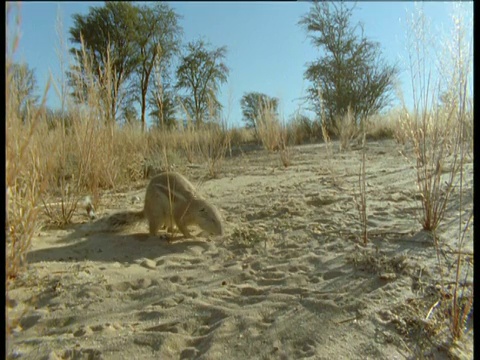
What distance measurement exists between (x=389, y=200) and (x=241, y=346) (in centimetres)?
315

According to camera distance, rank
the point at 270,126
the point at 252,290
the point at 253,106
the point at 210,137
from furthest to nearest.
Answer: the point at 253,106
the point at 270,126
the point at 210,137
the point at 252,290

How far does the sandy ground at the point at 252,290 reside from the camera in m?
1.91

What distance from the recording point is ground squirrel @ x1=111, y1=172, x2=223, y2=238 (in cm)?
376

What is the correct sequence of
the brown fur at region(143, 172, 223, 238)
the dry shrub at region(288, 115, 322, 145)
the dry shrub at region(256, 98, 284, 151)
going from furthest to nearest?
the dry shrub at region(288, 115, 322, 145) → the dry shrub at region(256, 98, 284, 151) → the brown fur at region(143, 172, 223, 238)

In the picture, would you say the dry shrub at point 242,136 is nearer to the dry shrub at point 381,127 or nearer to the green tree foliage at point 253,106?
the green tree foliage at point 253,106

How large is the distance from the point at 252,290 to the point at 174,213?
5.38 ft

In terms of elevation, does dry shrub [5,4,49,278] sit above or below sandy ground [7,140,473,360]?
above

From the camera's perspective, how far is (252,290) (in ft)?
8.21

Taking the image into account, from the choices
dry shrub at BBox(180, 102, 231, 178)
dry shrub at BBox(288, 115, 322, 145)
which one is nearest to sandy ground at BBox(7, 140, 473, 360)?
dry shrub at BBox(180, 102, 231, 178)

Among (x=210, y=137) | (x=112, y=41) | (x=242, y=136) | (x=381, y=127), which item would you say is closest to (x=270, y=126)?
(x=210, y=137)

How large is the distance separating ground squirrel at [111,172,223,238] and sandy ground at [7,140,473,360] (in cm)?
16

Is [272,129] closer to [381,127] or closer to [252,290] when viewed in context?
[381,127]

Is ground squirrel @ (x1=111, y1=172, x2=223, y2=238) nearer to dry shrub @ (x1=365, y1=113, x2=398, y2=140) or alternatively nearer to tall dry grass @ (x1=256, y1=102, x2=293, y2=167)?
tall dry grass @ (x1=256, y1=102, x2=293, y2=167)

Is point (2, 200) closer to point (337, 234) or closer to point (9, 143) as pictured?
point (9, 143)
